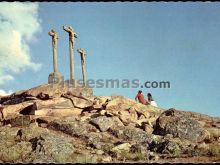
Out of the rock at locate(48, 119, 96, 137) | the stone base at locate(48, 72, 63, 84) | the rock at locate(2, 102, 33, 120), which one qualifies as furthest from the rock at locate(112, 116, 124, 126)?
the stone base at locate(48, 72, 63, 84)

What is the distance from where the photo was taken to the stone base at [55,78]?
39031 millimetres

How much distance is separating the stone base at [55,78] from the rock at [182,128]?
47.4 ft

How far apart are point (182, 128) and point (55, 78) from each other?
16.7 meters

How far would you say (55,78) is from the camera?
39.2 meters

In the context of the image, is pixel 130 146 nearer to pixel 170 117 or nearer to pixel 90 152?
pixel 90 152

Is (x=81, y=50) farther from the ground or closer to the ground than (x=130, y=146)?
farther from the ground

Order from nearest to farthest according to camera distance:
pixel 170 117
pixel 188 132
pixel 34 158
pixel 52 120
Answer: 1. pixel 34 158
2. pixel 188 132
3. pixel 170 117
4. pixel 52 120

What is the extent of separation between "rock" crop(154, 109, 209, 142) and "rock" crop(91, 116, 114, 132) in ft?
11.1

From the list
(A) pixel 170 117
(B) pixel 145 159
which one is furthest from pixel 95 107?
(B) pixel 145 159

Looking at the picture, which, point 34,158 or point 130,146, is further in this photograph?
point 130,146

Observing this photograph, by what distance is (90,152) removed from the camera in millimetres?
22141

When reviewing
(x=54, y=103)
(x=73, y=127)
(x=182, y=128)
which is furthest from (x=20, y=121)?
(x=182, y=128)

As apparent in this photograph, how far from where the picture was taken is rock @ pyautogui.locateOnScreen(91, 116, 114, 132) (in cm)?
2826

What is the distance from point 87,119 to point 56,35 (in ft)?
45.1
